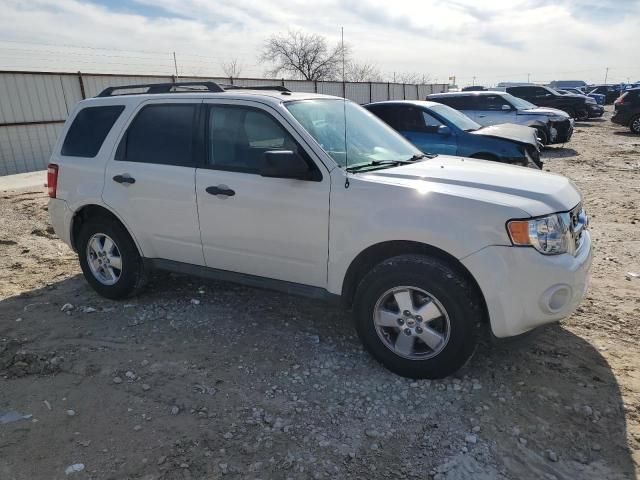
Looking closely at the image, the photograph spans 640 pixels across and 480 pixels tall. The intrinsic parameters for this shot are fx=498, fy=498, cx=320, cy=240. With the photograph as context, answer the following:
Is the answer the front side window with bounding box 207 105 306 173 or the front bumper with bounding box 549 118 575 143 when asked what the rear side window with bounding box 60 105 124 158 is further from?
the front bumper with bounding box 549 118 575 143

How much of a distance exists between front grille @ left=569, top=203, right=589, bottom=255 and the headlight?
0.09m

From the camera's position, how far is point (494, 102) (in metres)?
14.1

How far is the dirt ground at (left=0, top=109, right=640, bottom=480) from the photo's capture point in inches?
105

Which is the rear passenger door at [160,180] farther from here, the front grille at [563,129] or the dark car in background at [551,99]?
the dark car in background at [551,99]

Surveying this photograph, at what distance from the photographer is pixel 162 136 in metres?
4.26

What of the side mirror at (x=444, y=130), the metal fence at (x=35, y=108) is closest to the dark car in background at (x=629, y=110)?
the metal fence at (x=35, y=108)

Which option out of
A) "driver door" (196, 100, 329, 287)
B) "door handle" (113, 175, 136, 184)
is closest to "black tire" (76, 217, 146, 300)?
"door handle" (113, 175, 136, 184)

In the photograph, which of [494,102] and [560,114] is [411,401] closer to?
[494,102]

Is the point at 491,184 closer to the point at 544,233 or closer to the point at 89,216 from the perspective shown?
the point at 544,233

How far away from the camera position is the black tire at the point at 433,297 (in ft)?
10.0

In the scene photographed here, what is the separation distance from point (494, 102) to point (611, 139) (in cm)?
643

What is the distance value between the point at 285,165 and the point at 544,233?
66.2 inches

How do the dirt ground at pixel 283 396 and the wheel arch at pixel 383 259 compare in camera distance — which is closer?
the dirt ground at pixel 283 396

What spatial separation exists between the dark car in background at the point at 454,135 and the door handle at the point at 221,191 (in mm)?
5375
